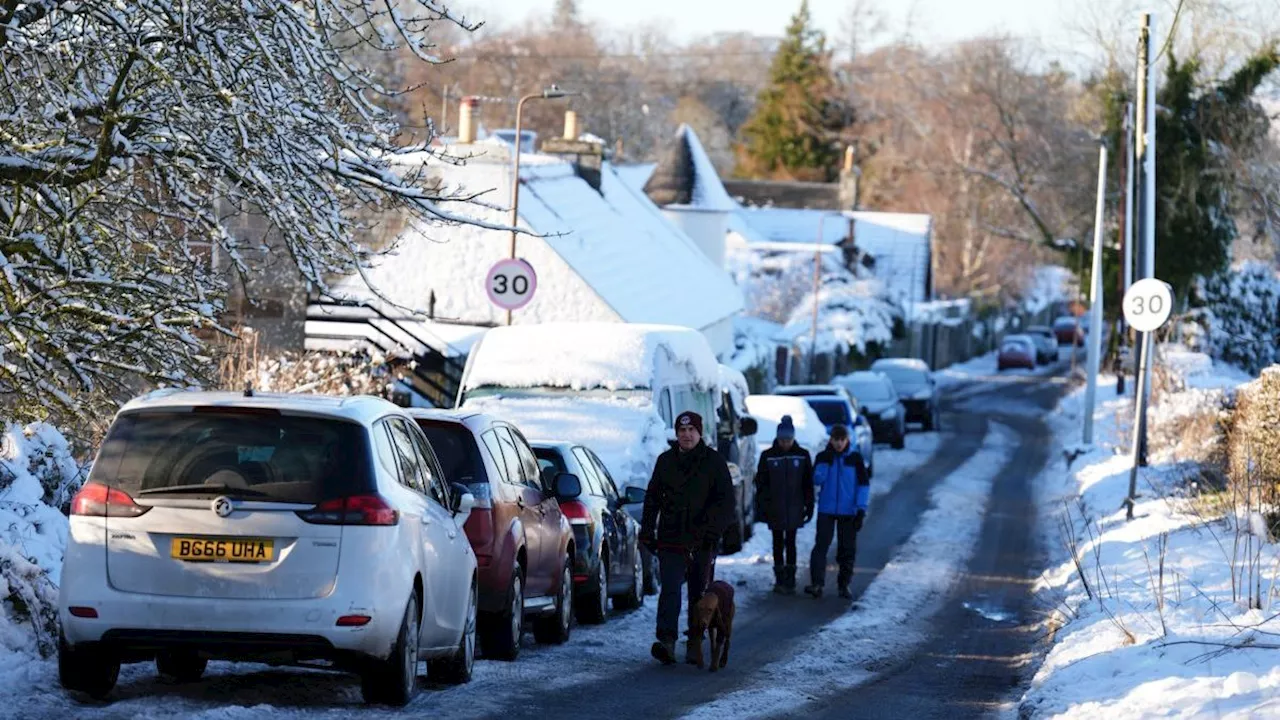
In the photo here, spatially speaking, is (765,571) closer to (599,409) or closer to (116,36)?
(599,409)

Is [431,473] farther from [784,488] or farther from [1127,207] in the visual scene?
[1127,207]

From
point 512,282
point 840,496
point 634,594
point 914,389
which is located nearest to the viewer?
point 634,594

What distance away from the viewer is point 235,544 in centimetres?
913

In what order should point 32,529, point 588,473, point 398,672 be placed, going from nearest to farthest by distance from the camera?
point 398,672 → point 32,529 → point 588,473

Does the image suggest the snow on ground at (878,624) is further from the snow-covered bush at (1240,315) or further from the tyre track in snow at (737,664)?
the snow-covered bush at (1240,315)

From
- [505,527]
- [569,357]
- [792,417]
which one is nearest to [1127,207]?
[792,417]

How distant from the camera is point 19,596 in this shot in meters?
10.5

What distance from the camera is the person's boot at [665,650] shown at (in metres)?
12.5

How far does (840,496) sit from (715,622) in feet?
21.8

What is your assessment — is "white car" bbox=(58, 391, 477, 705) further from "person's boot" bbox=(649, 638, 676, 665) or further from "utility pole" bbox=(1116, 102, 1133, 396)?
"utility pole" bbox=(1116, 102, 1133, 396)

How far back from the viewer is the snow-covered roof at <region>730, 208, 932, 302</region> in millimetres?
85812

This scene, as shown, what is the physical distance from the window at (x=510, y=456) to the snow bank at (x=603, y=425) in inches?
212

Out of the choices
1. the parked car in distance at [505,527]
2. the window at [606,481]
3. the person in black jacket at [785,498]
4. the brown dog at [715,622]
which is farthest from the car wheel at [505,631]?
the person in black jacket at [785,498]

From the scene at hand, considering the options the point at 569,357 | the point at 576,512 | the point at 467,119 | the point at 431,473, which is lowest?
the point at 576,512
